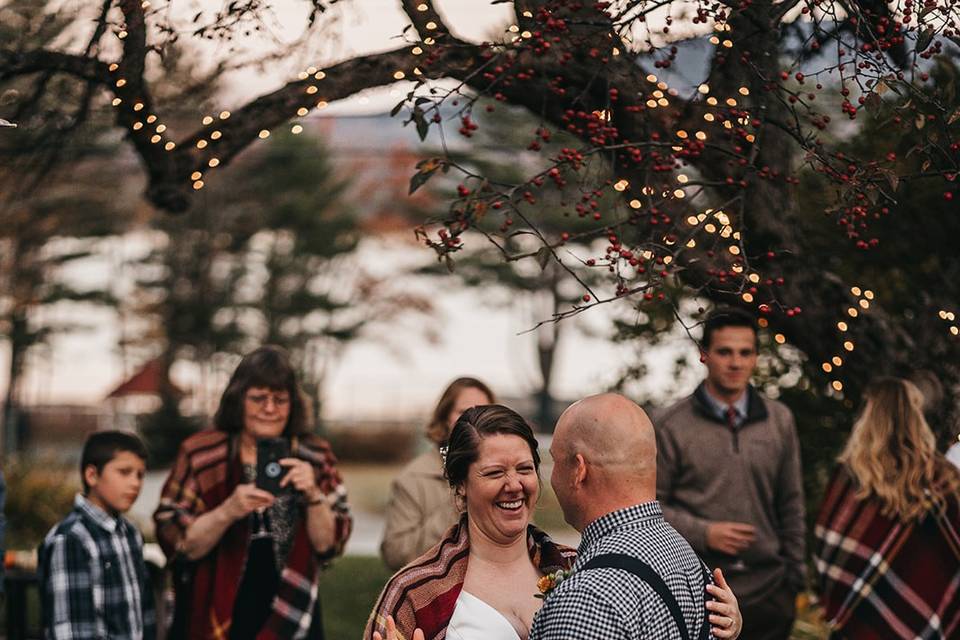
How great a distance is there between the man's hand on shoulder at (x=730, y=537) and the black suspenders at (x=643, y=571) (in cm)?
258

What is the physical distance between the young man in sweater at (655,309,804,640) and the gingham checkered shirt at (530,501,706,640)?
2.67 m

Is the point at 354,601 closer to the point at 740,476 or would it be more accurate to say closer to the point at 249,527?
the point at 249,527

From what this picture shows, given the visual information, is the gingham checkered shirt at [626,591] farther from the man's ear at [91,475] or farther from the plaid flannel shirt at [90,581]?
the man's ear at [91,475]

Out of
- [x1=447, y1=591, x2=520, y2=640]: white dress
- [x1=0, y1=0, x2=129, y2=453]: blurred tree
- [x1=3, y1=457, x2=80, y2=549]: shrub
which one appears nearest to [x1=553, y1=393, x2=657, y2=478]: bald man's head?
[x1=447, y1=591, x2=520, y2=640]: white dress

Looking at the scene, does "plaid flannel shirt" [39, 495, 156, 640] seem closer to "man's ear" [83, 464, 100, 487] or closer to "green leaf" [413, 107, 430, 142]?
"man's ear" [83, 464, 100, 487]

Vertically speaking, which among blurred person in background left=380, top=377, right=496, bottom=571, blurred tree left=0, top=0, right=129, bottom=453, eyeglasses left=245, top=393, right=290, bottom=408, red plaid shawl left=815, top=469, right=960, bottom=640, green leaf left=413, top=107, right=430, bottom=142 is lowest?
red plaid shawl left=815, top=469, right=960, bottom=640

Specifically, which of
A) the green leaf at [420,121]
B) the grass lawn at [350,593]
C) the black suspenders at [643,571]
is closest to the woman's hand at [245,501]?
the green leaf at [420,121]

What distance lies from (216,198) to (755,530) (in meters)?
24.8

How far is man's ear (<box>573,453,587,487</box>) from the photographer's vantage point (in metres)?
3.15

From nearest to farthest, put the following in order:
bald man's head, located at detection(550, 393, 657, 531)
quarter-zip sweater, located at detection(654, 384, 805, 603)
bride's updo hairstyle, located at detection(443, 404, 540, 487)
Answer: bald man's head, located at detection(550, 393, 657, 531) < bride's updo hairstyle, located at detection(443, 404, 540, 487) < quarter-zip sweater, located at detection(654, 384, 805, 603)

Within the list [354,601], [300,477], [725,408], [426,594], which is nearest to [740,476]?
[725,408]

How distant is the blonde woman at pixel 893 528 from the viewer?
573cm

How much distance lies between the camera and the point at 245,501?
5359 millimetres

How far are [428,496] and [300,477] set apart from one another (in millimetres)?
551
